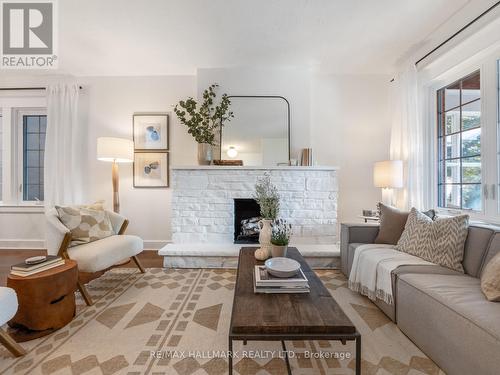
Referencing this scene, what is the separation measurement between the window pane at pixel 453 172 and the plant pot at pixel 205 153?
2.86 meters

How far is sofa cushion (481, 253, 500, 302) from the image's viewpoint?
1.34m

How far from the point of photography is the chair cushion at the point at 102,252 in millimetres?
2152

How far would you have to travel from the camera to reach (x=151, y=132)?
376 cm

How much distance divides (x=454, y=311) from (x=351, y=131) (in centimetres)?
290

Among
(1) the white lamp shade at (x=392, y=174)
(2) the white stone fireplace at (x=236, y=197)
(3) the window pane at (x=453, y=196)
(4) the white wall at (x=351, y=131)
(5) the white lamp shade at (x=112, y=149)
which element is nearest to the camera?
(3) the window pane at (x=453, y=196)

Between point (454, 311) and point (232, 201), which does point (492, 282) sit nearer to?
point (454, 311)

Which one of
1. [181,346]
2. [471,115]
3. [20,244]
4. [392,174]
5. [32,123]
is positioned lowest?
[181,346]

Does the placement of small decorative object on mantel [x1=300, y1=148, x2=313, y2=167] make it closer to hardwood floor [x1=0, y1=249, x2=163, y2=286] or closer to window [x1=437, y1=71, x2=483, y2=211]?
window [x1=437, y1=71, x2=483, y2=211]

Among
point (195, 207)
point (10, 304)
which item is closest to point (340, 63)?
point (195, 207)

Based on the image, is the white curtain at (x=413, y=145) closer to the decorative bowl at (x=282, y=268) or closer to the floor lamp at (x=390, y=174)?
the floor lamp at (x=390, y=174)

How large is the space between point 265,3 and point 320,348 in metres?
2.80

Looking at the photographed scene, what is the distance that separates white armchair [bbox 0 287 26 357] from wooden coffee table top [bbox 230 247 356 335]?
1333 millimetres

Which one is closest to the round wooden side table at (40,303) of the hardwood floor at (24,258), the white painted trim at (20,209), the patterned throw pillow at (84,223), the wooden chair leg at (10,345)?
the wooden chair leg at (10,345)

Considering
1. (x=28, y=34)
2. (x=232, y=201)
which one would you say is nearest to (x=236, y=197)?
(x=232, y=201)
